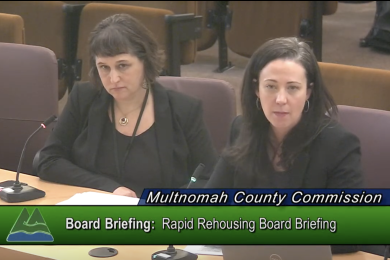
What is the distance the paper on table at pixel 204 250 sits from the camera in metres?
1.80

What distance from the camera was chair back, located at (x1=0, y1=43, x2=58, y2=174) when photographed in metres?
2.90

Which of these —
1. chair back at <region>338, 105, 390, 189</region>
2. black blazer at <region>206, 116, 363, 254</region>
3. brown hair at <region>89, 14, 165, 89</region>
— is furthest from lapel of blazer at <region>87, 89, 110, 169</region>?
chair back at <region>338, 105, 390, 189</region>

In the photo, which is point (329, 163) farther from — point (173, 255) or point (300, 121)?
point (173, 255)

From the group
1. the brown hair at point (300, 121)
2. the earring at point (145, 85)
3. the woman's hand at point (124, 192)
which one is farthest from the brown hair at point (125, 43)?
the brown hair at point (300, 121)

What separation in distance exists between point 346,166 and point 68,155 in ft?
3.34

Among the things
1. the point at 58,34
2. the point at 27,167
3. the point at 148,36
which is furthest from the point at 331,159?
Answer: the point at 58,34

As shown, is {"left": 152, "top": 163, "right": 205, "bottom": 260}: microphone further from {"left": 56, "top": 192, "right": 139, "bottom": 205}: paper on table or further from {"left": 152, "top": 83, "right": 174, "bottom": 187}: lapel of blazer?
{"left": 152, "top": 83, "right": 174, "bottom": 187}: lapel of blazer

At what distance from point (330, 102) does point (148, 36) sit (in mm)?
735

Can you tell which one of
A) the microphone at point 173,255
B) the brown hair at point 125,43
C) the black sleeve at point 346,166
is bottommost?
the microphone at point 173,255

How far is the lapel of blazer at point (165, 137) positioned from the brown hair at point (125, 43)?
0.11 meters

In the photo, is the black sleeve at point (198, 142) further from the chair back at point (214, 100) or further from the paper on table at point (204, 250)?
the paper on table at point (204, 250)

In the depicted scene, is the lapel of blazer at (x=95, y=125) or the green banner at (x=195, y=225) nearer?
the green banner at (x=195, y=225)

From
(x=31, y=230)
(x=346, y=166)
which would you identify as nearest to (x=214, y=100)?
(x=346, y=166)

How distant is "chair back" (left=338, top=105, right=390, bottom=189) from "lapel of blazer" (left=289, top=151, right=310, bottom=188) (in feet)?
0.98
